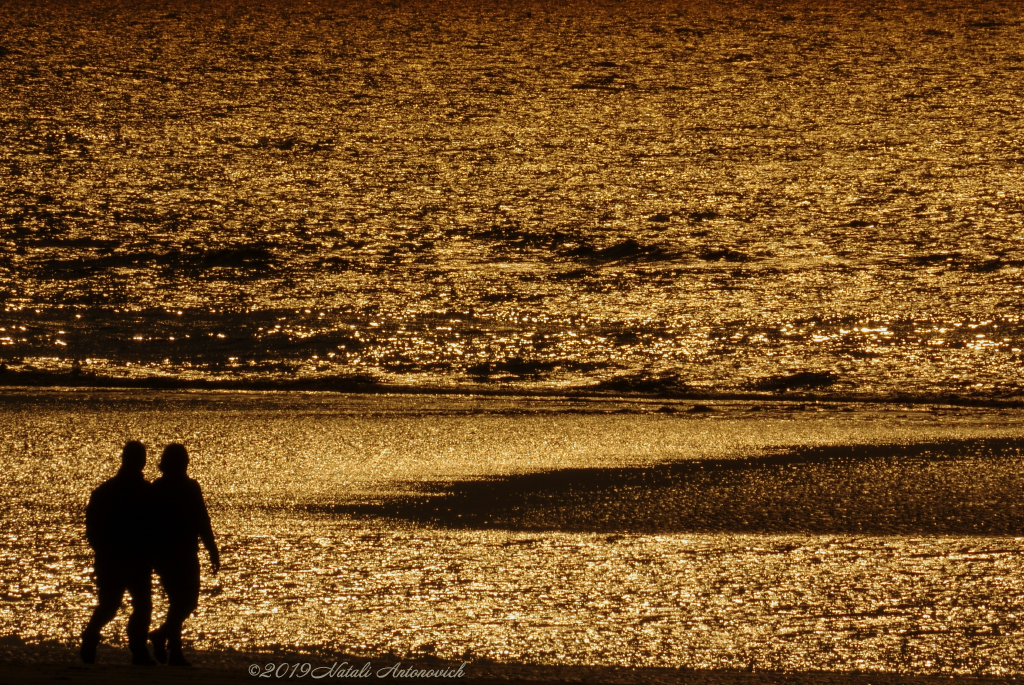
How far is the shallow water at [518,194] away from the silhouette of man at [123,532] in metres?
4.70

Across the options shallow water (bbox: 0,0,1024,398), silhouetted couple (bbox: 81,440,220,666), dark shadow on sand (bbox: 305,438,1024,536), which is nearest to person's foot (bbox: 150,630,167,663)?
silhouetted couple (bbox: 81,440,220,666)

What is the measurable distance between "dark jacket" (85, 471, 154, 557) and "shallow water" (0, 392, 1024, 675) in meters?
0.71

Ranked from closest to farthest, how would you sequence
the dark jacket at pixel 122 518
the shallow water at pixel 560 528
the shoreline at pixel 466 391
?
the dark jacket at pixel 122 518
the shallow water at pixel 560 528
the shoreline at pixel 466 391

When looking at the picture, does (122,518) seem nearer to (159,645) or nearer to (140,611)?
(140,611)

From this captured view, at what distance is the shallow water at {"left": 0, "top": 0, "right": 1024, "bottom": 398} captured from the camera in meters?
9.62

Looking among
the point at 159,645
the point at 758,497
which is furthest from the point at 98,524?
the point at 758,497

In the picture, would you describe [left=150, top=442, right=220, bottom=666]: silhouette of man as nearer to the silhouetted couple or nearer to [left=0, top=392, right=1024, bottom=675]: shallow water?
the silhouetted couple

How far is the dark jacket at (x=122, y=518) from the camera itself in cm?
438

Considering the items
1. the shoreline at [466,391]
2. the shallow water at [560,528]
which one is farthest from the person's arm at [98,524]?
the shoreline at [466,391]

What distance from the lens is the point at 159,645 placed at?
4.52m

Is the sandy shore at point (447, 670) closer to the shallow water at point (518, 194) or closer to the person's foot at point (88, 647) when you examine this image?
the person's foot at point (88, 647)

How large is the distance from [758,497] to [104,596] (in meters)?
3.40

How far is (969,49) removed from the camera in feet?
51.8

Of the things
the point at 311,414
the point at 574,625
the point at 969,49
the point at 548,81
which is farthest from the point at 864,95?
the point at 574,625
